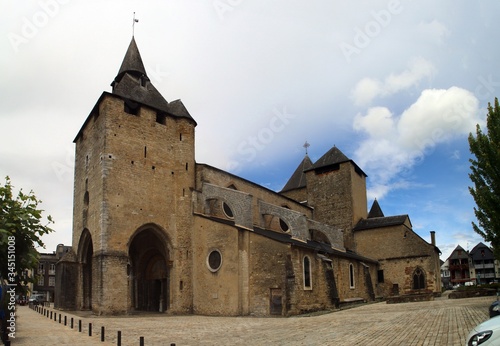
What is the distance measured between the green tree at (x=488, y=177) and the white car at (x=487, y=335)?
947cm

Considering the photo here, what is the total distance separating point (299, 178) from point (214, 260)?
845 inches

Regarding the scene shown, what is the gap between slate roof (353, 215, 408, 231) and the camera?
34562 mm

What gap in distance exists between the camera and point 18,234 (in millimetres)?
12438

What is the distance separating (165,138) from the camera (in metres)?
26.0

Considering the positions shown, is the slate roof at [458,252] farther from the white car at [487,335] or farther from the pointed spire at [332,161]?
the white car at [487,335]

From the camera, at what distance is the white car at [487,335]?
5637mm

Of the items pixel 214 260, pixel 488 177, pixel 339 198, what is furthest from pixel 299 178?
pixel 488 177

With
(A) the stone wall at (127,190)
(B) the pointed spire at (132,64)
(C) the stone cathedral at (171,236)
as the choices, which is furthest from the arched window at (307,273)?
(B) the pointed spire at (132,64)

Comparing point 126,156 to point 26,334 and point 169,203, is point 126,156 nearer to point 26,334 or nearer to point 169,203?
point 169,203

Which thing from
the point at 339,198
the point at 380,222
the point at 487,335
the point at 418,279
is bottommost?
the point at 418,279

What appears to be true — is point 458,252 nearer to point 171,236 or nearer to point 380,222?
point 380,222

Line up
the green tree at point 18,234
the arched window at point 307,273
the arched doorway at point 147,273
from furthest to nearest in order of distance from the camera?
1. the arched doorway at point 147,273
2. the arched window at point 307,273
3. the green tree at point 18,234

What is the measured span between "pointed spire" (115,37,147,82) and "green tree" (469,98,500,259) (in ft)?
71.2

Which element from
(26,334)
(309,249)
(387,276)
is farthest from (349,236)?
(26,334)
